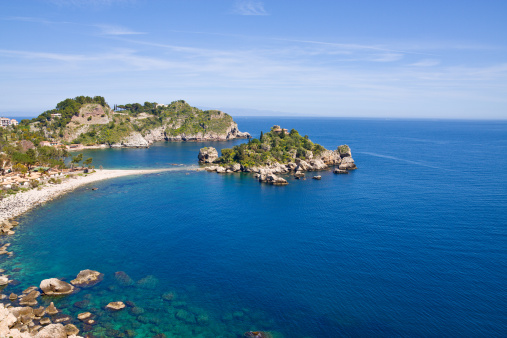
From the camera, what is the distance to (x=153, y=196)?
268 feet

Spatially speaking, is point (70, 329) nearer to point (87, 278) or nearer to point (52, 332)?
point (52, 332)

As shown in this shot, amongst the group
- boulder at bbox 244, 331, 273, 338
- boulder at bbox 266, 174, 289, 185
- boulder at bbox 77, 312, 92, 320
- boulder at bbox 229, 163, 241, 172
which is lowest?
boulder at bbox 244, 331, 273, 338

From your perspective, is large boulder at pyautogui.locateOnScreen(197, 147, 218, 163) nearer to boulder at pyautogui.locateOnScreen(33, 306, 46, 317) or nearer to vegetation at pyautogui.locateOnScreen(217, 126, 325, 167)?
vegetation at pyautogui.locateOnScreen(217, 126, 325, 167)

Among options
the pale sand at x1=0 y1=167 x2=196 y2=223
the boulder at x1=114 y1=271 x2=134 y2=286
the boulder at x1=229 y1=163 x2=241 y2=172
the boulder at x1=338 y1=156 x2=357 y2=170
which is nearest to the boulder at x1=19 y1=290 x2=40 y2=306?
the boulder at x1=114 y1=271 x2=134 y2=286

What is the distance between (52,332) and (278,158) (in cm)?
9715

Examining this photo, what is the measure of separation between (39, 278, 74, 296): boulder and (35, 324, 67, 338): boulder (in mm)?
8222

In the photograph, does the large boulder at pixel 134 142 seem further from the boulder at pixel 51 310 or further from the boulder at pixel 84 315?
the boulder at pixel 84 315

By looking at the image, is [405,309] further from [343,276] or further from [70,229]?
[70,229]

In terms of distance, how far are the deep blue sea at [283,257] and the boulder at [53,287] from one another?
1.45m

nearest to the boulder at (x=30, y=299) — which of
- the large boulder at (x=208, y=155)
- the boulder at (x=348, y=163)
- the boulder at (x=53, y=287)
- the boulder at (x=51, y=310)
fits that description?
the boulder at (x=53, y=287)

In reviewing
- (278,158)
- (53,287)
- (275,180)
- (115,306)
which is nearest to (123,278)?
(115,306)

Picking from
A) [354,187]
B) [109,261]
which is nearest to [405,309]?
[109,261]

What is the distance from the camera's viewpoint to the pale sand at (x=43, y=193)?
6609cm

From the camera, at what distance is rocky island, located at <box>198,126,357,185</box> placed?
11550cm
